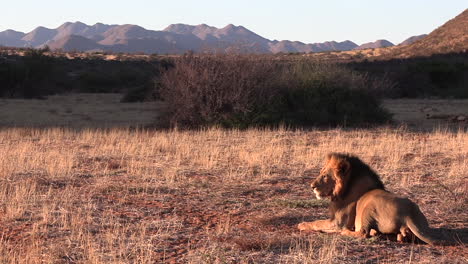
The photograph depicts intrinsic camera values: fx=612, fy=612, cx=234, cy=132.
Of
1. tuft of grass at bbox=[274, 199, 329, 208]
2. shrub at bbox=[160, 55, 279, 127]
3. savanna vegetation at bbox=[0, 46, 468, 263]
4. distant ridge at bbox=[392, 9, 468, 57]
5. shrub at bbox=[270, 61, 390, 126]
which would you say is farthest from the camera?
distant ridge at bbox=[392, 9, 468, 57]

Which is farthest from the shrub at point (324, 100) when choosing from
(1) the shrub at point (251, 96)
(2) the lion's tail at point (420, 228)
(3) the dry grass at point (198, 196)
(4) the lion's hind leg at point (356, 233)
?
(2) the lion's tail at point (420, 228)

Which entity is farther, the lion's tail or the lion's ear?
the lion's ear

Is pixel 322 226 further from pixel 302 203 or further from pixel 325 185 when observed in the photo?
pixel 302 203

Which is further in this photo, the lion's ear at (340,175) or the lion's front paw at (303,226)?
the lion's front paw at (303,226)

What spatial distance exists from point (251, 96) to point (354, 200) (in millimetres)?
14396

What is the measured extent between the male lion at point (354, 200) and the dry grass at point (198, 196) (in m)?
0.18

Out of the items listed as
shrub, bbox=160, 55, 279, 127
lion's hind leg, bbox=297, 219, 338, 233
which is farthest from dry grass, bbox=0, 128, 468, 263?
shrub, bbox=160, 55, 279, 127

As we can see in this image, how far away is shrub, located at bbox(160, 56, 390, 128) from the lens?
66.8 ft

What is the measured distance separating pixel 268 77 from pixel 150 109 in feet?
35.2

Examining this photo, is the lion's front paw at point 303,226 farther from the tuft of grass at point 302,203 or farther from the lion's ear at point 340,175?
the tuft of grass at point 302,203

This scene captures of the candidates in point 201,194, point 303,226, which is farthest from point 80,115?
point 303,226

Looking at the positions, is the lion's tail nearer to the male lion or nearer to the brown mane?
the male lion

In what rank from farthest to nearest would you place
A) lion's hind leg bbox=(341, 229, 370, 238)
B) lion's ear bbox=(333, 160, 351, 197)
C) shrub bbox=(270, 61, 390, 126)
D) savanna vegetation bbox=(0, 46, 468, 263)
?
shrub bbox=(270, 61, 390, 126) < lion's ear bbox=(333, 160, 351, 197) < lion's hind leg bbox=(341, 229, 370, 238) < savanna vegetation bbox=(0, 46, 468, 263)

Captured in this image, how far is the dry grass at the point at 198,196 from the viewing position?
598 centimetres
